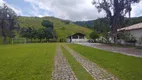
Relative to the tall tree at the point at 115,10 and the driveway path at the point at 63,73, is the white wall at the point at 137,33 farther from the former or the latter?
the driveway path at the point at 63,73

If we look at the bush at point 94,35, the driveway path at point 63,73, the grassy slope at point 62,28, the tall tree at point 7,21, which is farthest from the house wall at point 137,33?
the grassy slope at point 62,28

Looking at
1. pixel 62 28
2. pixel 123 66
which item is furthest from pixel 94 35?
pixel 123 66

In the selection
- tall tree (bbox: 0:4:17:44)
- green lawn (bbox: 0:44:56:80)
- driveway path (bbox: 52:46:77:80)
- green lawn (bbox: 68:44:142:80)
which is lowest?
green lawn (bbox: 68:44:142:80)

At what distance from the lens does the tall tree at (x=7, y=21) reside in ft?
194

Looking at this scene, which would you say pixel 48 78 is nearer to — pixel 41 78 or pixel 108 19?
pixel 41 78

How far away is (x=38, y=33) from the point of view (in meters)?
76.9

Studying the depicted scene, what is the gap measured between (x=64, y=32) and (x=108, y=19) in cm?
6676

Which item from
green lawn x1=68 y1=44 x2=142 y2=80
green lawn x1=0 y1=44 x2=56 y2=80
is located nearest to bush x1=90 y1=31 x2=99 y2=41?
green lawn x1=0 y1=44 x2=56 y2=80

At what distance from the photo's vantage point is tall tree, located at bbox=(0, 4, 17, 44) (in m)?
59.1

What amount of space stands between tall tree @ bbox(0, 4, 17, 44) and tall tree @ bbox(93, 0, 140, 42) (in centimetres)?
3280

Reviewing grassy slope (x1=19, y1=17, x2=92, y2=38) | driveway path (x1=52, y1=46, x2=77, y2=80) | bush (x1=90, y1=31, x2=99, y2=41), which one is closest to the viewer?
driveway path (x1=52, y1=46, x2=77, y2=80)

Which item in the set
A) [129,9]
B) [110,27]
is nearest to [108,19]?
[110,27]

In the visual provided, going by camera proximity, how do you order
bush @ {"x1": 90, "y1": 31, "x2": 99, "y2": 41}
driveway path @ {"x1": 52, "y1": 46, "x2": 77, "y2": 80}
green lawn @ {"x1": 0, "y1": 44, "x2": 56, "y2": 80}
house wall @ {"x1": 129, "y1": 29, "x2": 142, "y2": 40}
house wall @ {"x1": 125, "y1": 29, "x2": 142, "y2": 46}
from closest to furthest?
1. driveway path @ {"x1": 52, "y1": 46, "x2": 77, "y2": 80}
2. green lawn @ {"x1": 0, "y1": 44, "x2": 56, "y2": 80}
3. house wall @ {"x1": 129, "y1": 29, "x2": 142, "y2": 40}
4. house wall @ {"x1": 125, "y1": 29, "x2": 142, "y2": 46}
5. bush @ {"x1": 90, "y1": 31, "x2": 99, "y2": 41}

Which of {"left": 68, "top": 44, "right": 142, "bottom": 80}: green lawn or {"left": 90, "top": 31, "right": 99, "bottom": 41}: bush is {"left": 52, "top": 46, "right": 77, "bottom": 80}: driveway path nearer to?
{"left": 68, "top": 44, "right": 142, "bottom": 80}: green lawn
